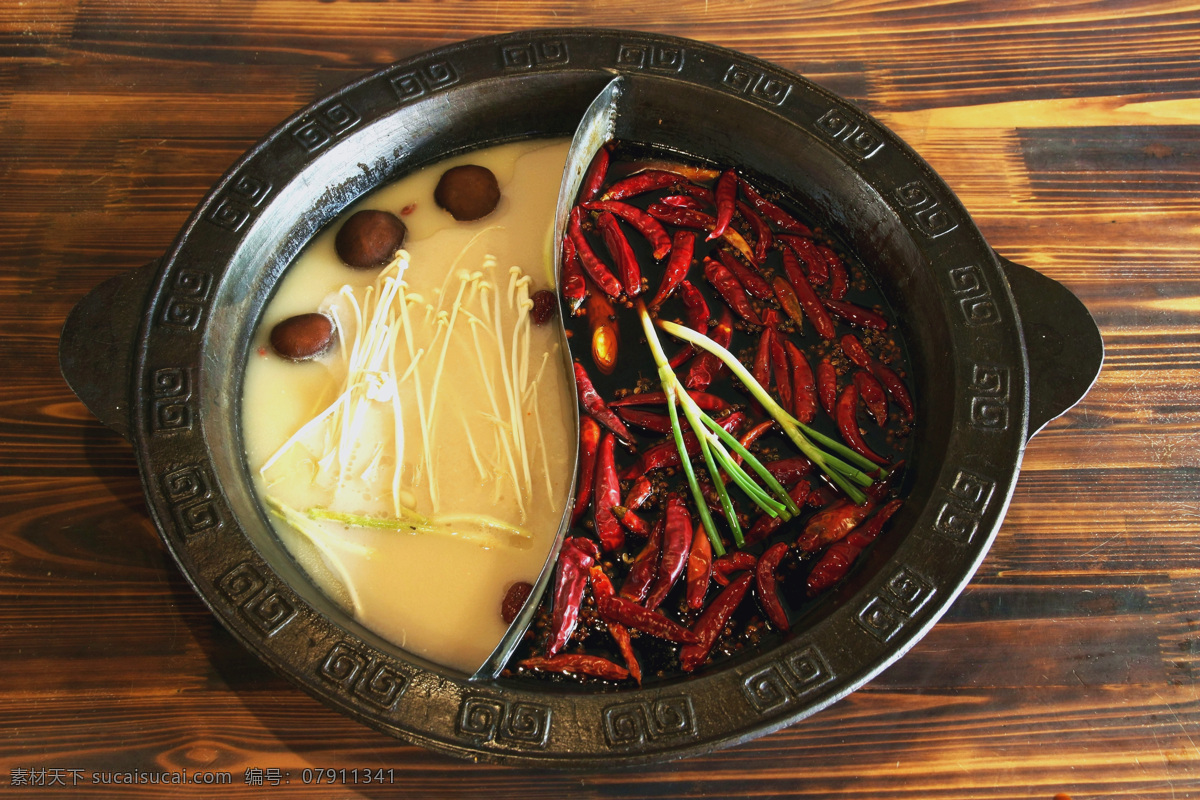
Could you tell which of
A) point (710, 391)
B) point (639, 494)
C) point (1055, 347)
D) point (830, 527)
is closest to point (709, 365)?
point (710, 391)

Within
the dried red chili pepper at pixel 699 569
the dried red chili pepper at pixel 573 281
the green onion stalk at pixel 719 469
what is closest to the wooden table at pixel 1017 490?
the dried red chili pepper at pixel 699 569

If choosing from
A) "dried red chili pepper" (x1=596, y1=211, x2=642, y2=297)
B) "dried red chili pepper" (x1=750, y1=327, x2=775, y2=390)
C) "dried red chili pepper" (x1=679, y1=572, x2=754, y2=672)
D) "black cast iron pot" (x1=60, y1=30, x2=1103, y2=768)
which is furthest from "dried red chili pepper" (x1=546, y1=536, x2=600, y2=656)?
"dried red chili pepper" (x1=596, y1=211, x2=642, y2=297)

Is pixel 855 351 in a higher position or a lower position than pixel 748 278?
lower

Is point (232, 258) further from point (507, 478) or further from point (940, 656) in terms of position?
point (940, 656)

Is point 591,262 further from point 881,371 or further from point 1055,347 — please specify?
point 1055,347

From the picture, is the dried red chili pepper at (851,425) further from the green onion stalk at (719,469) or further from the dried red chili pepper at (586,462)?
the dried red chili pepper at (586,462)

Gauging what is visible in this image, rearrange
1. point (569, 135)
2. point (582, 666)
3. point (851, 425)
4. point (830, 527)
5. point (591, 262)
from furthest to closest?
point (569, 135) → point (591, 262) → point (851, 425) → point (830, 527) → point (582, 666)
